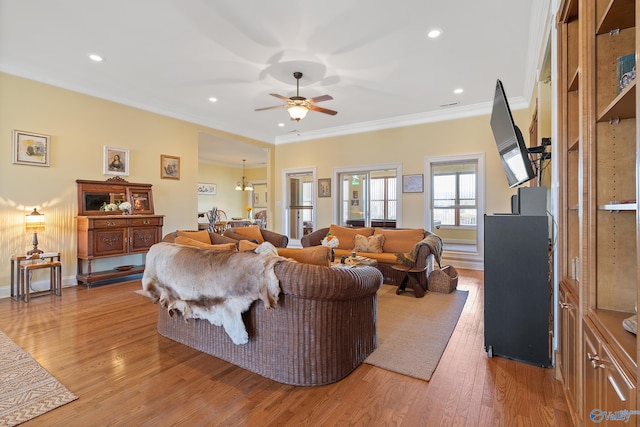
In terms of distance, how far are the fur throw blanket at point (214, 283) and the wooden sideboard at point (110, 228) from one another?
105 inches

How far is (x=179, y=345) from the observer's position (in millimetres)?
2645

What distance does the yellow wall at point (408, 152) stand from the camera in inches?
225

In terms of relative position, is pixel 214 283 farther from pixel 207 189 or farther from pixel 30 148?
pixel 207 189

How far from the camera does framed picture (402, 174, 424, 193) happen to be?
641cm

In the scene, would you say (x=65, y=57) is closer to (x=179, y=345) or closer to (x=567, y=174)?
(x=179, y=345)

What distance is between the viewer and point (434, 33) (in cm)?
332

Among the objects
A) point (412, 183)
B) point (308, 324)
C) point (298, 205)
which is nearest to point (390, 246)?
point (412, 183)

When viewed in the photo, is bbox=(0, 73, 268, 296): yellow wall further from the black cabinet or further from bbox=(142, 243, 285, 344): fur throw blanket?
the black cabinet

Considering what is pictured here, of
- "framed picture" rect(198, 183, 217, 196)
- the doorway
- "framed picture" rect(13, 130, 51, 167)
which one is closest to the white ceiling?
"framed picture" rect(13, 130, 51, 167)

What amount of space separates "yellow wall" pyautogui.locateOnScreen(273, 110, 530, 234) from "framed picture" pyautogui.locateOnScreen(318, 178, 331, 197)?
129 millimetres

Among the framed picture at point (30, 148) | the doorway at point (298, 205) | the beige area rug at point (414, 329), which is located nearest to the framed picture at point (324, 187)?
the doorway at point (298, 205)

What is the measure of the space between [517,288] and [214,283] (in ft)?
7.59

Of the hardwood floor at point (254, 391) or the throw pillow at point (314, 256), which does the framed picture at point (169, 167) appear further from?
the throw pillow at point (314, 256)

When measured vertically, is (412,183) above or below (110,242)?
above
